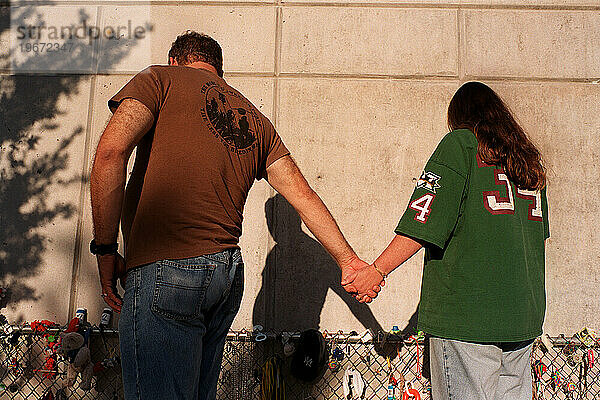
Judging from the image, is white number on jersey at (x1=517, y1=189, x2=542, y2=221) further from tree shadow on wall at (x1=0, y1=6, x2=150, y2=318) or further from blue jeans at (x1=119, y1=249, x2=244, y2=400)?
tree shadow on wall at (x1=0, y1=6, x2=150, y2=318)

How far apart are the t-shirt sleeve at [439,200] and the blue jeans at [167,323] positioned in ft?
2.61

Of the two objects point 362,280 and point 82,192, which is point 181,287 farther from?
point 82,192

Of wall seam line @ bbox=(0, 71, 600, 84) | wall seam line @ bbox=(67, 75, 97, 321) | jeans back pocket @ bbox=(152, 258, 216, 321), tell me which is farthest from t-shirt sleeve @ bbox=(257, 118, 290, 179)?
wall seam line @ bbox=(67, 75, 97, 321)

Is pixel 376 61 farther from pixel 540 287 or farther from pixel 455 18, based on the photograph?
pixel 540 287

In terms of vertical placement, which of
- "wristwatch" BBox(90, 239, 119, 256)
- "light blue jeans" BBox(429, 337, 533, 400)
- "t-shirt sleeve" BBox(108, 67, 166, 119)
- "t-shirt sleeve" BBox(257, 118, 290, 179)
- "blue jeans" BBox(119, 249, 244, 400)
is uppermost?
"t-shirt sleeve" BBox(108, 67, 166, 119)

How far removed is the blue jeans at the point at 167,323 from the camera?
6.05ft

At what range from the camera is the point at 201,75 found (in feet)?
7.29

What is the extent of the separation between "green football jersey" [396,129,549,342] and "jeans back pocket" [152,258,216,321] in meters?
0.87

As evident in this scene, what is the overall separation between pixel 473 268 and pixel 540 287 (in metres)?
0.37

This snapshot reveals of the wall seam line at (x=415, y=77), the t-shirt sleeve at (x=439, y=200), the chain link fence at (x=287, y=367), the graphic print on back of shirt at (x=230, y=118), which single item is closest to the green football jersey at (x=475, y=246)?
the t-shirt sleeve at (x=439, y=200)

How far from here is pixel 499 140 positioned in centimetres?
231

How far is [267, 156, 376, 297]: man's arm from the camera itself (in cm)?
243

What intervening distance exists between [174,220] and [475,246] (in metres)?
1.17

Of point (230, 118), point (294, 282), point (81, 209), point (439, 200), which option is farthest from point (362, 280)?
point (81, 209)
